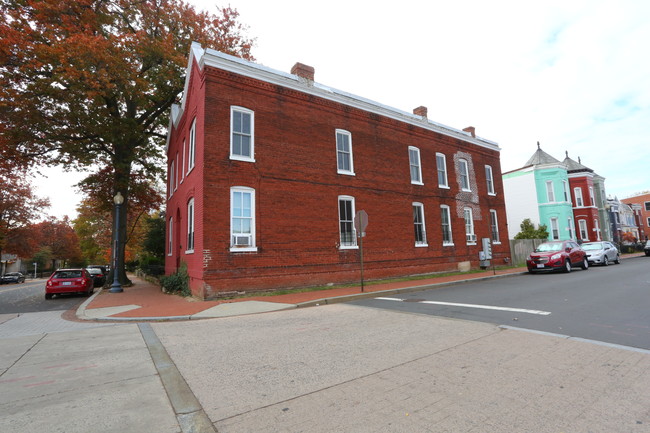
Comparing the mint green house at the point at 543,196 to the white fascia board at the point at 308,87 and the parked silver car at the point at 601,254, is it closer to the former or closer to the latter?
the parked silver car at the point at 601,254

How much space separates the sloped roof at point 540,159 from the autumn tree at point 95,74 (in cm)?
3201

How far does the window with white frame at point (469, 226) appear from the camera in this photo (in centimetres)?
2100

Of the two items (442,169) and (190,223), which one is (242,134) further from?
(442,169)

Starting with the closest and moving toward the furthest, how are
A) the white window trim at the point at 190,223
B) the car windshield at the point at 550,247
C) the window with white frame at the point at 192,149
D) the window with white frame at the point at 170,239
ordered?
the white window trim at the point at 190,223, the window with white frame at the point at 192,149, the car windshield at the point at 550,247, the window with white frame at the point at 170,239

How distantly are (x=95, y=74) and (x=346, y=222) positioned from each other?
13852mm

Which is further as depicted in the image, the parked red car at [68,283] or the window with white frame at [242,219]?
the parked red car at [68,283]

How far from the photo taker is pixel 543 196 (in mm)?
35125

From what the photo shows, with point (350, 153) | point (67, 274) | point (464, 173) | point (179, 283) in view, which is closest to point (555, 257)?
point (464, 173)

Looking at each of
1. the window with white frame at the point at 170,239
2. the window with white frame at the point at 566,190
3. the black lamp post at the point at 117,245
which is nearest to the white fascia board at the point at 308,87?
the black lamp post at the point at 117,245

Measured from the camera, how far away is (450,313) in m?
7.62

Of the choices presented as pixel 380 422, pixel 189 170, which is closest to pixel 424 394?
pixel 380 422

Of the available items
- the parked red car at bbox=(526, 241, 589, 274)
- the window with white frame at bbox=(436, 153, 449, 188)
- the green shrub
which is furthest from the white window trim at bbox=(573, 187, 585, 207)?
the green shrub

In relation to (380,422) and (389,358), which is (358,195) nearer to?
(389,358)

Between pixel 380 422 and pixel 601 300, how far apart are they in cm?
865
